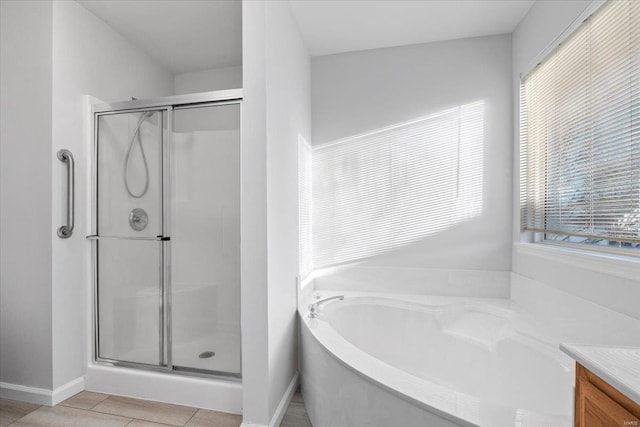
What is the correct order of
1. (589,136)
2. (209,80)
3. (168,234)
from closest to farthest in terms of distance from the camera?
(589,136)
(168,234)
(209,80)

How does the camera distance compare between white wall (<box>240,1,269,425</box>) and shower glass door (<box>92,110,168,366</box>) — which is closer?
white wall (<box>240,1,269,425</box>)

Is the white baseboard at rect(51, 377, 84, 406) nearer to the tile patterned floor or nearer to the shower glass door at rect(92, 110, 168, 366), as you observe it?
the tile patterned floor

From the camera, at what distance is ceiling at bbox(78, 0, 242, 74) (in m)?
2.04

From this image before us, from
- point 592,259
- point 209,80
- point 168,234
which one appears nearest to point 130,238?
point 168,234

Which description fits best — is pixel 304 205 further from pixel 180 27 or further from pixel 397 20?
pixel 180 27

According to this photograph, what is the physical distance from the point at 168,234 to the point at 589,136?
7.52 ft

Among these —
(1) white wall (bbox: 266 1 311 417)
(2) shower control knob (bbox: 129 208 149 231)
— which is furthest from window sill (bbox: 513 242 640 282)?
(2) shower control knob (bbox: 129 208 149 231)

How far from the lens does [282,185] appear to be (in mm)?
1815

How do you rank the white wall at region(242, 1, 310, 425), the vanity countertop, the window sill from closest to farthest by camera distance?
the vanity countertop
the window sill
the white wall at region(242, 1, 310, 425)

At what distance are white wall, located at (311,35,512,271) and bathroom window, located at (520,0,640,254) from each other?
195 millimetres

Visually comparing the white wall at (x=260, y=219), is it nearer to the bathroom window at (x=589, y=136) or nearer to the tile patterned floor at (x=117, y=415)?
the tile patterned floor at (x=117, y=415)

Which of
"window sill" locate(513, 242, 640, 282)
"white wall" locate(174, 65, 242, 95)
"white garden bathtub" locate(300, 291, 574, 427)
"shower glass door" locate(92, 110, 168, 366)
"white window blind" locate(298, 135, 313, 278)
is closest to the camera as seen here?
"white garden bathtub" locate(300, 291, 574, 427)

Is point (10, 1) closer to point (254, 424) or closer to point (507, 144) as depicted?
point (254, 424)

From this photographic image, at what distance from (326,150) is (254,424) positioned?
1866 millimetres
